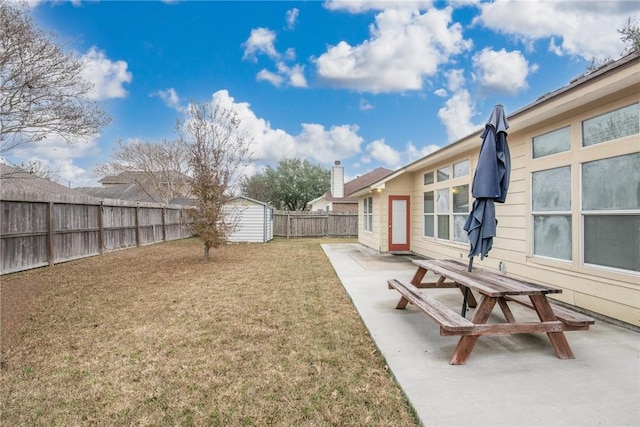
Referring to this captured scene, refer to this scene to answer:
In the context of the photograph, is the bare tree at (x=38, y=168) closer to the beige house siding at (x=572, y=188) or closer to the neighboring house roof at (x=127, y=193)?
the beige house siding at (x=572, y=188)

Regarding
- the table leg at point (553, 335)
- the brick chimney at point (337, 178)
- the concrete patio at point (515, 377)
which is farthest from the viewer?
the brick chimney at point (337, 178)

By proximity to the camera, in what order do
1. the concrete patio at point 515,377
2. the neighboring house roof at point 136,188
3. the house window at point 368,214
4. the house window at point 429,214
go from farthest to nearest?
the neighboring house roof at point 136,188
the house window at point 368,214
the house window at point 429,214
the concrete patio at point 515,377

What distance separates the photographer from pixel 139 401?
2.53 metres

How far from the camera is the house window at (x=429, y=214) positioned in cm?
950

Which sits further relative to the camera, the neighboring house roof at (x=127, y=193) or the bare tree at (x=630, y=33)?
the neighboring house roof at (x=127, y=193)

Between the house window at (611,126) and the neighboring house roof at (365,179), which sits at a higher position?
the neighboring house roof at (365,179)

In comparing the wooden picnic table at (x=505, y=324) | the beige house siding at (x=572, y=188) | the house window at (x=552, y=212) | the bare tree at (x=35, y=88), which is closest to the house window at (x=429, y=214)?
the beige house siding at (x=572, y=188)

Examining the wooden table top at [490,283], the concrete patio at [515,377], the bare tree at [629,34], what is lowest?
the concrete patio at [515,377]

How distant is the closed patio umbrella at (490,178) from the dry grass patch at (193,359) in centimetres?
182

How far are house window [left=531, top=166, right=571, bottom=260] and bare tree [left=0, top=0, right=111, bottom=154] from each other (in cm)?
911

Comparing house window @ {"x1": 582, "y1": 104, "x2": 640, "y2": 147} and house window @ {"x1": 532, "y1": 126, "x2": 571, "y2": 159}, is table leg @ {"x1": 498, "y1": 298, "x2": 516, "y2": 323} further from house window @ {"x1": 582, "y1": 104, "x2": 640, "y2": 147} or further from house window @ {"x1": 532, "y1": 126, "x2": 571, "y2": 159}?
house window @ {"x1": 532, "y1": 126, "x2": 571, "y2": 159}

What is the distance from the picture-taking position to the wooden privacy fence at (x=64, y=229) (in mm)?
7340

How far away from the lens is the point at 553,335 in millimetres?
3115

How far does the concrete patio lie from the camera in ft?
7.22
